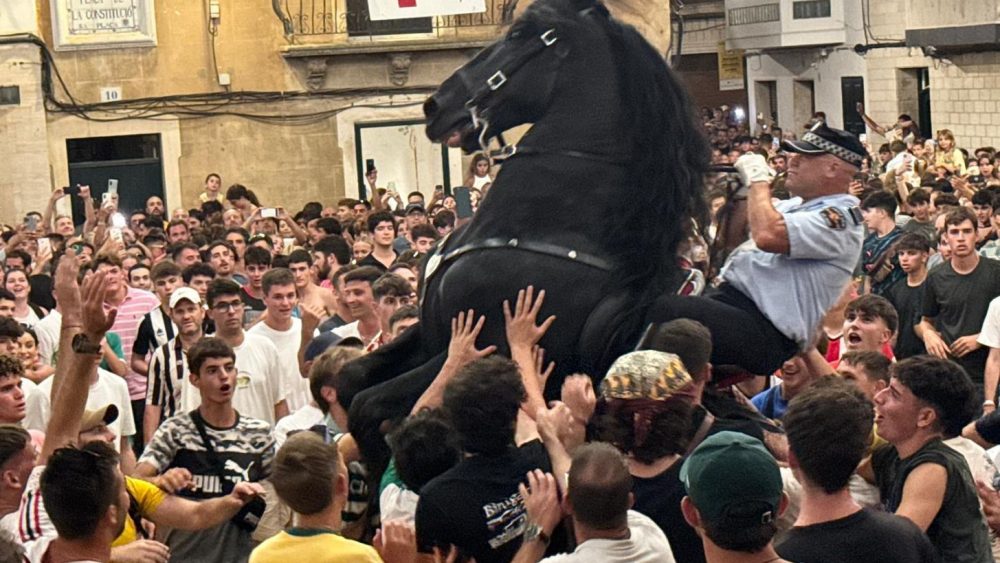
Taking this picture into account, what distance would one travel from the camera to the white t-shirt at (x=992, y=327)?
9156mm

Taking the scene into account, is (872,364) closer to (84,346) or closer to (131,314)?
(84,346)

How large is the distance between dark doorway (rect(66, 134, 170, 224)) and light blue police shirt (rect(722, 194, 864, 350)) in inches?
717

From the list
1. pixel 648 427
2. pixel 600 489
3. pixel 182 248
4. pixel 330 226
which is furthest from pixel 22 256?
pixel 600 489

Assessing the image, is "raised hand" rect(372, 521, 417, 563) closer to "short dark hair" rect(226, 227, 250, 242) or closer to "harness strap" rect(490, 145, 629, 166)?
"harness strap" rect(490, 145, 629, 166)

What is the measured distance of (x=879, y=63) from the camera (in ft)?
105

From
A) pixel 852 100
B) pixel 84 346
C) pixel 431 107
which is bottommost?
pixel 84 346

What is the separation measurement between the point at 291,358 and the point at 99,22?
14.8m

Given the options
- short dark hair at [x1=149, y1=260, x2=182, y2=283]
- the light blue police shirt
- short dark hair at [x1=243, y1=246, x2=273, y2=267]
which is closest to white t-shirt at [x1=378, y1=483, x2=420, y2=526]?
the light blue police shirt

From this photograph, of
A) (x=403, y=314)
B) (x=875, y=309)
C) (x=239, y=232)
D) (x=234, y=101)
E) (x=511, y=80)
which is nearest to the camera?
(x=511, y=80)

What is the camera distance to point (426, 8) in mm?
21188

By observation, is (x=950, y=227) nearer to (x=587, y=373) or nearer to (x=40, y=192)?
Result: (x=587, y=373)

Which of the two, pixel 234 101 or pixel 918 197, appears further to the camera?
pixel 234 101

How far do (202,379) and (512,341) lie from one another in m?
1.43

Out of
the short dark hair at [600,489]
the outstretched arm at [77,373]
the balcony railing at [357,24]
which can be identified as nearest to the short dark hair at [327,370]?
the outstretched arm at [77,373]
